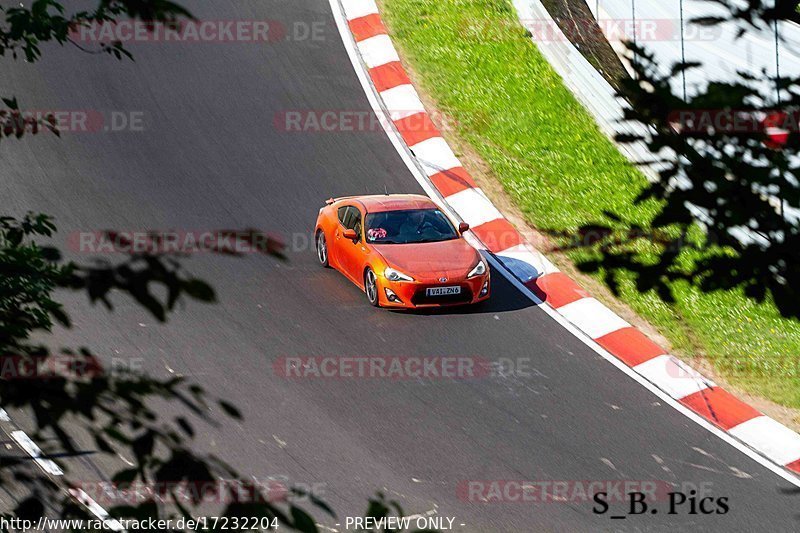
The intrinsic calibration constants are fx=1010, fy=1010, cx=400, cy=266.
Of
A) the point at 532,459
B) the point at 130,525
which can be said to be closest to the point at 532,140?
the point at 532,459

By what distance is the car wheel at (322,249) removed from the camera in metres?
14.4

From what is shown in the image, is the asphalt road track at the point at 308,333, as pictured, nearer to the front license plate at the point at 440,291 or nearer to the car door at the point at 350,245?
the car door at the point at 350,245

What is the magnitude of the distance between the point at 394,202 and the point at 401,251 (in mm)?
1012

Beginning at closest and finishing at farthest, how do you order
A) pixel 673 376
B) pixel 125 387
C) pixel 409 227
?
pixel 125 387 → pixel 673 376 → pixel 409 227

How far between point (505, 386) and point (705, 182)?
7656 mm

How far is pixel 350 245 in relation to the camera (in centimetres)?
1386

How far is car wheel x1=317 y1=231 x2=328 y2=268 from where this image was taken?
14438mm

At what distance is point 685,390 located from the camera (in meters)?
12.0

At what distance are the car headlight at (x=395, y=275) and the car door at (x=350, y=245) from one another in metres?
0.60
